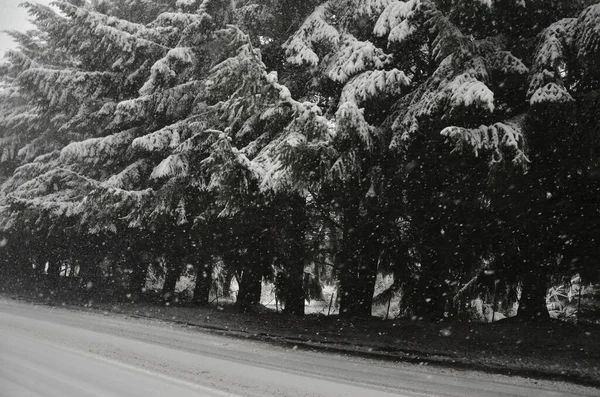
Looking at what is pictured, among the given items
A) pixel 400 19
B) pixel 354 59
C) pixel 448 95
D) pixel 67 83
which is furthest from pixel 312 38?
pixel 67 83

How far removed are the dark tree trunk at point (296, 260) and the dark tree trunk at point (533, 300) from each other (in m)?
5.32

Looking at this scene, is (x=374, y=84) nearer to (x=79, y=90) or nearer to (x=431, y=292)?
(x=431, y=292)

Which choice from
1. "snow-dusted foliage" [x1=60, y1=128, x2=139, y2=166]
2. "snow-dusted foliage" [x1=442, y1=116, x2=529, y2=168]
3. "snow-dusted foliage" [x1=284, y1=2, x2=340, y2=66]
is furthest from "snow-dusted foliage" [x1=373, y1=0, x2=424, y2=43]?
"snow-dusted foliage" [x1=60, y1=128, x2=139, y2=166]

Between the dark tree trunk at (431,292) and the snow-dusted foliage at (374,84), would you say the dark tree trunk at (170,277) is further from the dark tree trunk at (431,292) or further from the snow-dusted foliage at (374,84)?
the snow-dusted foliage at (374,84)

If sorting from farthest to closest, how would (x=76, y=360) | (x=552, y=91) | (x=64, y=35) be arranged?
→ (x=64, y=35) → (x=552, y=91) → (x=76, y=360)

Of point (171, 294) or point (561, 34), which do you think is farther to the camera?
point (171, 294)

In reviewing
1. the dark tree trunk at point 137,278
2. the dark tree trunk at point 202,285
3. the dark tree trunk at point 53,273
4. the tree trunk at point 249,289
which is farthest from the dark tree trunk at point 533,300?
the dark tree trunk at point 53,273

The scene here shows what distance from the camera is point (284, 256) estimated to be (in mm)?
11672

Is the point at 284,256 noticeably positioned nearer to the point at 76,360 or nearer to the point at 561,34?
the point at 76,360

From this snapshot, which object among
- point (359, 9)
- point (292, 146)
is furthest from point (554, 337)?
point (359, 9)

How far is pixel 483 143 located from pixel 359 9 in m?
4.72

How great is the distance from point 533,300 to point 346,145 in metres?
5.15

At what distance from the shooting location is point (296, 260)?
1170 centimetres

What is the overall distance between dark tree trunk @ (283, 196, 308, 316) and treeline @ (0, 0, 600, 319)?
6 centimetres
